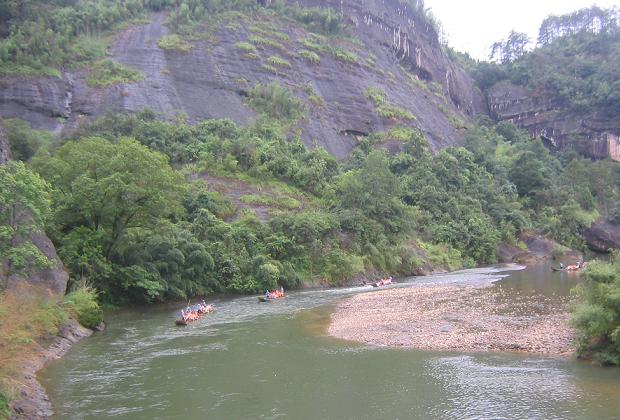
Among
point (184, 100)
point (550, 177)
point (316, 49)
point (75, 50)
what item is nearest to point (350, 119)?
point (316, 49)

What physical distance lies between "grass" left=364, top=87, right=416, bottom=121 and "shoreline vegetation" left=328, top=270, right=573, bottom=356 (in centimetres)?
5865

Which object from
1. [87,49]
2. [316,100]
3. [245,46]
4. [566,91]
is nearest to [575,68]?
[566,91]

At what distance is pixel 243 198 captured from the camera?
52344 mm

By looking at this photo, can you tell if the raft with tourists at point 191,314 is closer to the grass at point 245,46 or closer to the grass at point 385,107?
the grass at point 245,46

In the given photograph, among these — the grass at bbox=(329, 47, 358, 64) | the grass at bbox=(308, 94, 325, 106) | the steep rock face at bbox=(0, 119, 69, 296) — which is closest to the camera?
the steep rock face at bbox=(0, 119, 69, 296)

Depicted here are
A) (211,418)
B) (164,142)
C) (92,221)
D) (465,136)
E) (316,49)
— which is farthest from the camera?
(465,136)

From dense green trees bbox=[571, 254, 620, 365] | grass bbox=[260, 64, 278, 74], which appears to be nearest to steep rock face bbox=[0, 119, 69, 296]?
dense green trees bbox=[571, 254, 620, 365]

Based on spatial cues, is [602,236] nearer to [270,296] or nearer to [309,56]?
[309,56]

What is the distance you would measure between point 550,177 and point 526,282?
5423 cm

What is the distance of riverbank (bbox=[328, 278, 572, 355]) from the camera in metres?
20.0

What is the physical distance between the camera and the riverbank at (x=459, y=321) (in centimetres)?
2003

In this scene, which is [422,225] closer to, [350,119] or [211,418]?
[350,119]

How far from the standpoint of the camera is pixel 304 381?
1655cm

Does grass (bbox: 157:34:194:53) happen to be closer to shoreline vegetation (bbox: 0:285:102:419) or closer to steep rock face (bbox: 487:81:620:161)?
shoreline vegetation (bbox: 0:285:102:419)
